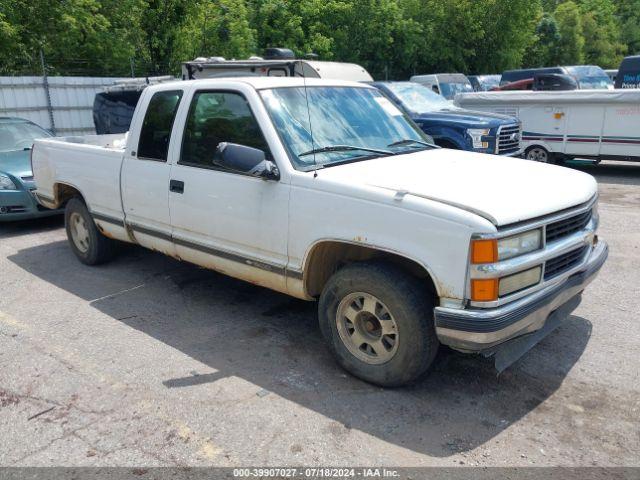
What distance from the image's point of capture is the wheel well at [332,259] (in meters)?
3.81

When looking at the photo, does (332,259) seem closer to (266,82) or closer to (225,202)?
(225,202)

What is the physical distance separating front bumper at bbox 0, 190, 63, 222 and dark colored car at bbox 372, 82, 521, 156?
5932 millimetres

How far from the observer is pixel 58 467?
318cm

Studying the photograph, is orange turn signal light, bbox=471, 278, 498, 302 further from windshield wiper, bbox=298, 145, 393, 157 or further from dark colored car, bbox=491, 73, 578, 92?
dark colored car, bbox=491, 73, 578, 92

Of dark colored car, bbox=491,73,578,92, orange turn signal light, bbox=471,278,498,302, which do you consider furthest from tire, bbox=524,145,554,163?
orange turn signal light, bbox=471,278,498,302

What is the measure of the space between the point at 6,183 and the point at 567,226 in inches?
285

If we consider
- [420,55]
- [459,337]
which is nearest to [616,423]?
[459,337]

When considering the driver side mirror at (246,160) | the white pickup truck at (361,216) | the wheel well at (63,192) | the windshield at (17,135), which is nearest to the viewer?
the white pickup truck at (361,216)

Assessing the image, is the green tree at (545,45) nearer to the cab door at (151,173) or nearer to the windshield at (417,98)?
the windshield at (417,98)

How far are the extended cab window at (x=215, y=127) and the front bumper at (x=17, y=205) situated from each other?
4191 mm

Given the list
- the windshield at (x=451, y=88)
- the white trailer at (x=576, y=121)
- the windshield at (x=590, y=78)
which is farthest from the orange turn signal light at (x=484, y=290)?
the windshield at (x=590, y=78)

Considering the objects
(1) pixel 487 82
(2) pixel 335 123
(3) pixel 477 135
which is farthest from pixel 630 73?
(2) pixel 335 123

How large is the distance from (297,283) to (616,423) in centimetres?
219

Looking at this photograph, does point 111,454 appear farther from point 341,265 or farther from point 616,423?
point 616,423
